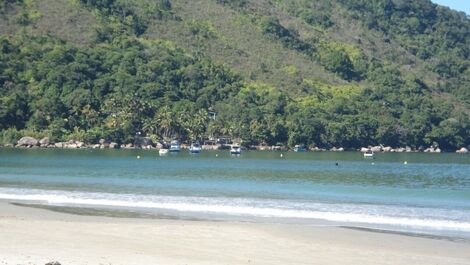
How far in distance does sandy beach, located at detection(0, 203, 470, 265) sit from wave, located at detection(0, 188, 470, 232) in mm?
3806

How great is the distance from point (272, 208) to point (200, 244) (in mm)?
13129

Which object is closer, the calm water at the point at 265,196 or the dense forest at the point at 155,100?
the calm water at the point at 265,196

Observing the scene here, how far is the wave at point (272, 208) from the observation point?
33625mm

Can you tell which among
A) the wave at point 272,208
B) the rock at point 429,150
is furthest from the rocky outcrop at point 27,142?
the wave at point 272,208

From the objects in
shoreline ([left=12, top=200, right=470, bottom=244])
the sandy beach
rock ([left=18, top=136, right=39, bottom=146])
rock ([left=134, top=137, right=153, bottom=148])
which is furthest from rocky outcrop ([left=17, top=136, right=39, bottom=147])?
the sandy beach

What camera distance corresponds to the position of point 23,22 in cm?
18875

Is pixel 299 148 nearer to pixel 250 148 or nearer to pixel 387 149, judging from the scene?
pixel 250 148

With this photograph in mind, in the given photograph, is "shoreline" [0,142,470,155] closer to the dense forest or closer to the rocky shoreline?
the rocky shoreline

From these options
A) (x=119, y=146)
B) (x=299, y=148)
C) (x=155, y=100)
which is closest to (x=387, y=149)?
(x=299, y=148)

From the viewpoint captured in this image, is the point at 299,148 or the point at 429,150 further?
the point at 429,150

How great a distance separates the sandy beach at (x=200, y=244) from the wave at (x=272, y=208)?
3.81m

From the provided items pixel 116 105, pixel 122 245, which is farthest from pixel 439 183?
pixel 116 105

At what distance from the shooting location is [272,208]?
3797cm

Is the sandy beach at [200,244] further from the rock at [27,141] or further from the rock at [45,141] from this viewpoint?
the rock at [45,141]
